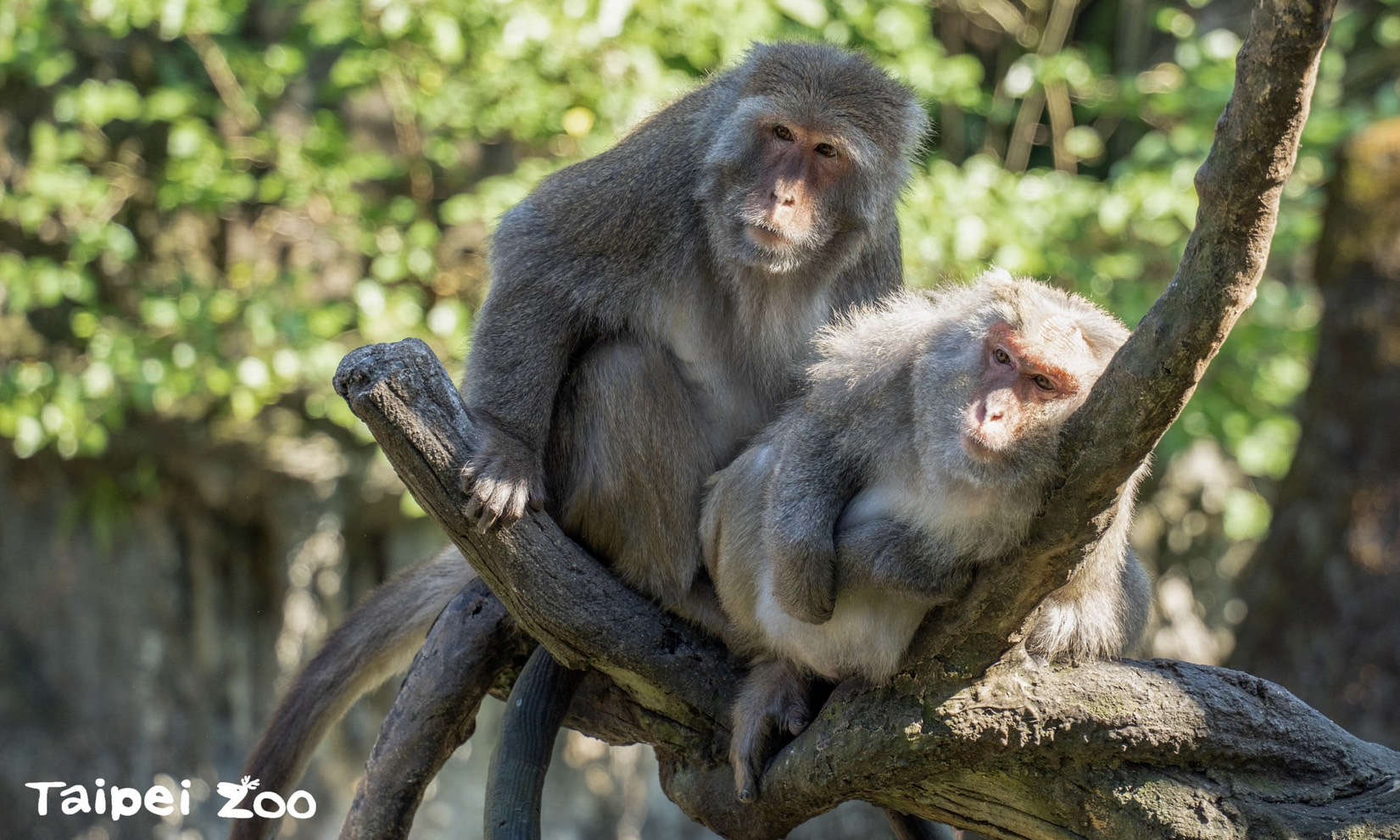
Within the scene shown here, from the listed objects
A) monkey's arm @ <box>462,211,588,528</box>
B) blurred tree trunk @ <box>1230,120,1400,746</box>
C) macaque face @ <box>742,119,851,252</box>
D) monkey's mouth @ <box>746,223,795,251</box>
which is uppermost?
macaque face @ <box>742,119,851,252</box>

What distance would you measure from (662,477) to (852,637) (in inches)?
32.3

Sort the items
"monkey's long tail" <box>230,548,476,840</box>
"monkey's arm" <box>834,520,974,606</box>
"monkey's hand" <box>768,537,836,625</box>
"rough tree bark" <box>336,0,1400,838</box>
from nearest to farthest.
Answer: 1. "rough tree bark" <box>336,0,1400,838</box>
2. "monkey's arm" <box>834,520,974,606</box>
3. "monkey's hand" <box>768,537,836,625</box>
4. "monkey's long tail" <box>230,548,476,840</box>

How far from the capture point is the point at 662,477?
378cm

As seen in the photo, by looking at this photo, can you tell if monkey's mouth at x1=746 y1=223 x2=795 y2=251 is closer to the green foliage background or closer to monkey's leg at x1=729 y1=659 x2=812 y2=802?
monkey's leg at x1=729 y1=659 x2=812 y2=802

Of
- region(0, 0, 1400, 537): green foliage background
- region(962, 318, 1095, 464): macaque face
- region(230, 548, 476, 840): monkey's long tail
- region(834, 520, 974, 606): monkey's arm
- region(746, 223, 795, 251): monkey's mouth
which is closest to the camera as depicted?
region(962, 318, 1095, 464): macaque face

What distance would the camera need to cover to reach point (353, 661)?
4297mm

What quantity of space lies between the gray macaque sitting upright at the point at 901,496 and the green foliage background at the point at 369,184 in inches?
105

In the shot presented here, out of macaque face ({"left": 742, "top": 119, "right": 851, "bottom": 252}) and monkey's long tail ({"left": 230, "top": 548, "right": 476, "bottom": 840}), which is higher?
macaque face ({"left": 742, "top": 119, "right": 851, "bottom": 252})

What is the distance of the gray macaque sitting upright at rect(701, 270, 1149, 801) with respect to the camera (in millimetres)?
2666

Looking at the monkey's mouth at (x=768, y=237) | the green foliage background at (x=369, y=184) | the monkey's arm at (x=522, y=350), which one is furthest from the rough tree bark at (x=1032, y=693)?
the green foliage background at (x=369, y=184)

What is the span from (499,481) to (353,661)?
1188 mm

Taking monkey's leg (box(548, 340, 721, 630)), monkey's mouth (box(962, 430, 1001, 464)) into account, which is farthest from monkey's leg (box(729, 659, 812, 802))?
monkey's mouth (box(962, 430, 1001, 464))

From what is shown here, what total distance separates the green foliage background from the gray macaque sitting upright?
266 cm

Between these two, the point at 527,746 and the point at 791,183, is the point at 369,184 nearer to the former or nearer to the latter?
the point at 791,183
